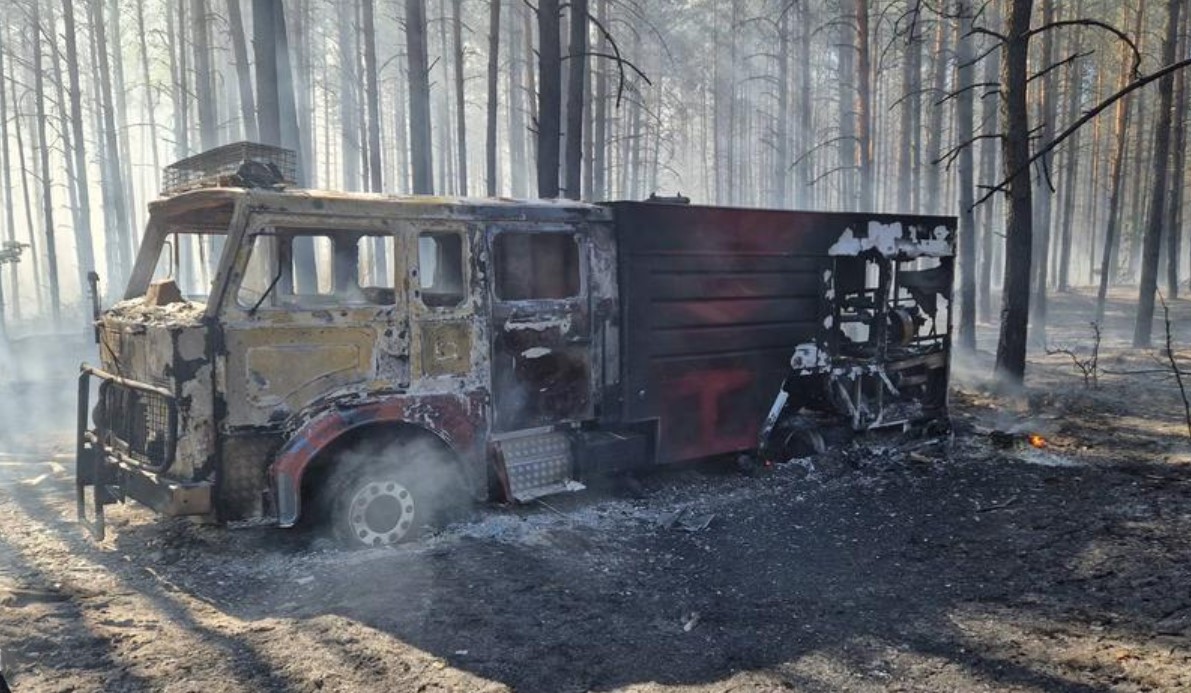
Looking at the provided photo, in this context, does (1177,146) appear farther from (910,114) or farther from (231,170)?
(231,170)

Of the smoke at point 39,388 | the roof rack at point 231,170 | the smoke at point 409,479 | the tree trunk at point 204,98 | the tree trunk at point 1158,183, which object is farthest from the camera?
the tree trunk at point 204,98

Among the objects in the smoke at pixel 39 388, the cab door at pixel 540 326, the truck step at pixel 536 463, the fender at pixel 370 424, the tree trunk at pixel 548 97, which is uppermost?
the tree trunk at pixel 548 97

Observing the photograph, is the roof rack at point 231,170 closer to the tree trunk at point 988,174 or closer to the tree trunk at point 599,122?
the tree trunk at point 599,122

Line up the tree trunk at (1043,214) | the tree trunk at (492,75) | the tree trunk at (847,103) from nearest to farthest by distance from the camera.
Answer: the tree trunk at (492,75) < the tree trunk at (1043,214) < the tree trunk at (847,103)

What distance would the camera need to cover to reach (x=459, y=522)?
20.3ft

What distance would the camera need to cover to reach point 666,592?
16.5 feet

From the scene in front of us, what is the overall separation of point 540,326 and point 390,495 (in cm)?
175

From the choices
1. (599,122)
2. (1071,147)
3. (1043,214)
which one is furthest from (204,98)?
(1071,147)

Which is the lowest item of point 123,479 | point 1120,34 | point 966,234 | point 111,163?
point 123,479

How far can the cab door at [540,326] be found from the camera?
625cm

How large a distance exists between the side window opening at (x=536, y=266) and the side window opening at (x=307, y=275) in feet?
2.91

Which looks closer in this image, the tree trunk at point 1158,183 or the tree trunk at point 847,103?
the tree trunk at point 1158,183

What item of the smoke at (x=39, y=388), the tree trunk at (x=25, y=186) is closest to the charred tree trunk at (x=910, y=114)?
the smoke at (x=39, y=388)

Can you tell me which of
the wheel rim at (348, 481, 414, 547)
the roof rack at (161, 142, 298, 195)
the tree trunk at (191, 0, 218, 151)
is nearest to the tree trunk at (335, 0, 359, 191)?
the tree trunk at (191, 0, 218, 151)
